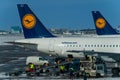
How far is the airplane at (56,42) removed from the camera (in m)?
52.8

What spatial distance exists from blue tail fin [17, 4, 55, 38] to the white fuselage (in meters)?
1.52

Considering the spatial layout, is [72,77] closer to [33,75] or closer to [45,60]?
[33,75]

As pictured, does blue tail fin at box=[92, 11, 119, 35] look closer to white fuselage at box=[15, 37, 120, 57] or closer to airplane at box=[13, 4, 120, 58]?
airplane at box=[13, 4, 120, 58]

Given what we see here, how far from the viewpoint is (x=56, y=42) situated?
54.3 metres

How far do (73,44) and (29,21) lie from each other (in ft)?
24.3

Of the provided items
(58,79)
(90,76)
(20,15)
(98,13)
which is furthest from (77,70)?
(98,13)

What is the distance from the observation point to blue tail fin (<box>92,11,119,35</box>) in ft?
244

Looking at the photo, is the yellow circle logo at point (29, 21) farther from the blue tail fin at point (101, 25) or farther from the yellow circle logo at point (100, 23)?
the yellow circle logo at point (100, 23)

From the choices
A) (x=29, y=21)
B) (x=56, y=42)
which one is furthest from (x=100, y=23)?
(x=29, y=21)

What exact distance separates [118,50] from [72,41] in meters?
6.64

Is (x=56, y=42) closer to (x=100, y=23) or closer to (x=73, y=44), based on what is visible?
(x=73, y=44)

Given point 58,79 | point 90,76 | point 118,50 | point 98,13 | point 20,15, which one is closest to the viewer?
point 58,79

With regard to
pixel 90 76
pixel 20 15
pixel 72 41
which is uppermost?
pixel 20 15

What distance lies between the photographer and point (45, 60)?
53.0 meters
